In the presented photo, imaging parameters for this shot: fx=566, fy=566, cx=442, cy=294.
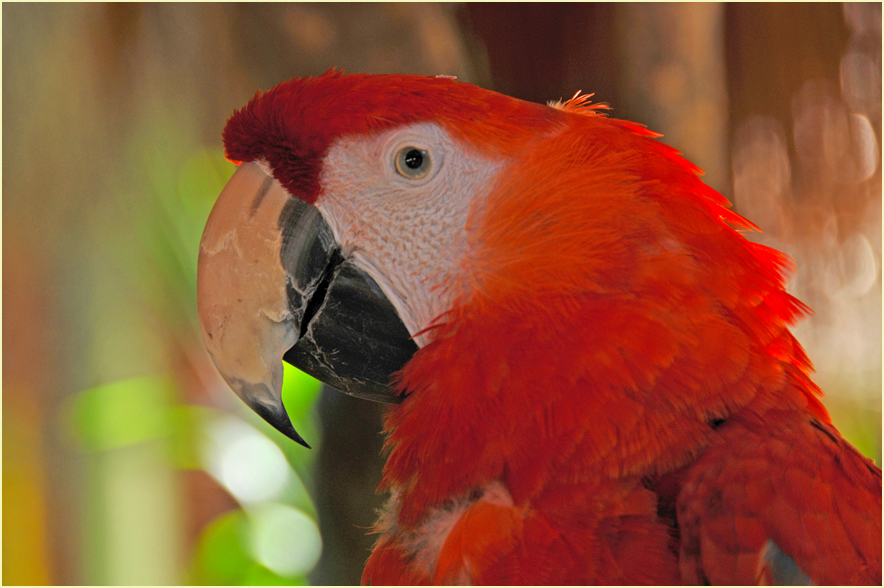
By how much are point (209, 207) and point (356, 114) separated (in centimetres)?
93

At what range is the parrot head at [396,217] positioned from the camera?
2.01 ft

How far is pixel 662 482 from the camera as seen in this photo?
1.73ft

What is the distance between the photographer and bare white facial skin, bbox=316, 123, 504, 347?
634mm

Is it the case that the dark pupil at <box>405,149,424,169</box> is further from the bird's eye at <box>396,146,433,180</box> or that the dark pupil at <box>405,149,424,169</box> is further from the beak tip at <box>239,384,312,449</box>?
the beak tip at <box>239,384,312,449</box>

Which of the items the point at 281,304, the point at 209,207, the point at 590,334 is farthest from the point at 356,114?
the point at 209,207

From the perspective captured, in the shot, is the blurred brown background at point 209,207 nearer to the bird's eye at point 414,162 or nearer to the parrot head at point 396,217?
the parrot head at point 396,217

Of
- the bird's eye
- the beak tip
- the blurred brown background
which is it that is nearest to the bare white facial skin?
the bird's eye

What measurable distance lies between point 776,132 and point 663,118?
1.04 ft

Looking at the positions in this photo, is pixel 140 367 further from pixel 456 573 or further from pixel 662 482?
pixel 662 482

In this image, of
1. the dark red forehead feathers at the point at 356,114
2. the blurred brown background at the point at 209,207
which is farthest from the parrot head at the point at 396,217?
the blurred brown background at the point at 209,207

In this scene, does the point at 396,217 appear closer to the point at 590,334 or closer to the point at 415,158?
the point at 415,158

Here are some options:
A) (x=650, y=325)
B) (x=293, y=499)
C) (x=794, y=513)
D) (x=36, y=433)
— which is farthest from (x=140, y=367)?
(x=794, y=513)

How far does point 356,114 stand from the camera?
621mm

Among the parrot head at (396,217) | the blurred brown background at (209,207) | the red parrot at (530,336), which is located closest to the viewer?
the red parrot at (530,336)
